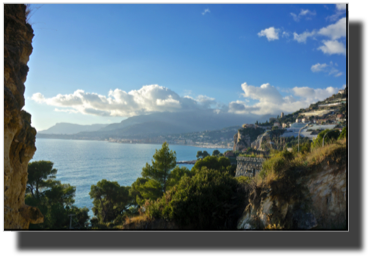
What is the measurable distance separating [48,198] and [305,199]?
15005 millimetres

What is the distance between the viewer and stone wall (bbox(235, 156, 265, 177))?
10.1 metres

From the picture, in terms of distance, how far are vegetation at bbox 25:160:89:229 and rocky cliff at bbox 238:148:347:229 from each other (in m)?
11.6

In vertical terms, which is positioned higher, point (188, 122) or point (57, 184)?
point (188, 122)

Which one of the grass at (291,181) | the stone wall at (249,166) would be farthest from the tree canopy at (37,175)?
the grass at (291,181)

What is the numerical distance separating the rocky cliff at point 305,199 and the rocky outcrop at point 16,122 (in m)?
4.30

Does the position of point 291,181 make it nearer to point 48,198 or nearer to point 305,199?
point 305,199

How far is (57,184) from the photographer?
14.4 metres

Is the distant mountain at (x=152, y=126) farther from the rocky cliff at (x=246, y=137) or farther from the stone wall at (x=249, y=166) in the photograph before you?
the stone wall at (x=249, y=166)

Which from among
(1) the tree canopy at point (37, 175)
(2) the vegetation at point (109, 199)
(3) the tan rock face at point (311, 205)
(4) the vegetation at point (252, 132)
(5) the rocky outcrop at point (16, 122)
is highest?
(4) the vegetation at point (252, 132)

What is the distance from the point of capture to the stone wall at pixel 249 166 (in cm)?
1009
